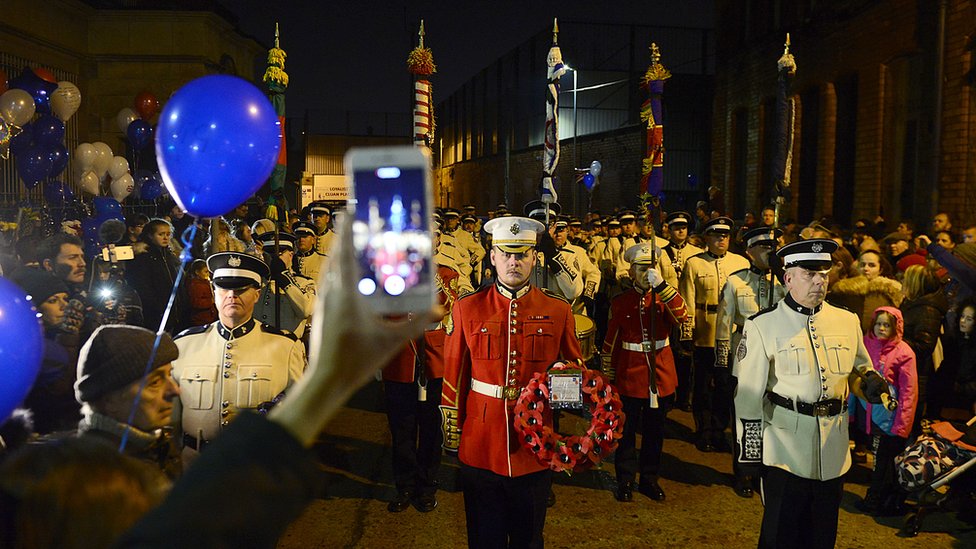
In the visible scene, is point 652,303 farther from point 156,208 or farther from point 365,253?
point 156,208

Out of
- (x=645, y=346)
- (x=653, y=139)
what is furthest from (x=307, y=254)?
(x=645, y=346)

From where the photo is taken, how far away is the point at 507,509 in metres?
4.16

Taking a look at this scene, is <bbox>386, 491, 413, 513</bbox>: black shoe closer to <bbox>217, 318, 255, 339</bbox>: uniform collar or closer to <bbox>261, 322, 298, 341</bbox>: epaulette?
<bbox>261, 322, 298, 341</bbox>: epaulette

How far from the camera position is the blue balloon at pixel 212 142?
379 centimetres

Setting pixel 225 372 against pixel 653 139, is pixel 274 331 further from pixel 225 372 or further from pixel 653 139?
pixel 653 139

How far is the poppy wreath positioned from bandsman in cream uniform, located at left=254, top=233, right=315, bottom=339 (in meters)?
3.45

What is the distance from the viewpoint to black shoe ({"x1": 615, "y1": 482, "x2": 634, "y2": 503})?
20.2 ft

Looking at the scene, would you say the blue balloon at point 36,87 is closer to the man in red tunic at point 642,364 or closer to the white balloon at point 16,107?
the white balloon at point 16,107

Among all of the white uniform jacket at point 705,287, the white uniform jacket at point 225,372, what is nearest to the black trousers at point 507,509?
the white uniform jacket at point 225,372

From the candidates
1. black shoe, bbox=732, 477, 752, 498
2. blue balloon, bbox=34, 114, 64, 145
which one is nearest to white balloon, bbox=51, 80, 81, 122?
blue balloon, bbox=34, 114, 64, 145

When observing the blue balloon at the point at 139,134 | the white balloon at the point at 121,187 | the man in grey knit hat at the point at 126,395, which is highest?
the blue balloon at the point at 139,134

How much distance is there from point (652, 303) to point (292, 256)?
13.3ft

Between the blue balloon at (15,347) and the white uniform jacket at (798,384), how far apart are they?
11.7ft

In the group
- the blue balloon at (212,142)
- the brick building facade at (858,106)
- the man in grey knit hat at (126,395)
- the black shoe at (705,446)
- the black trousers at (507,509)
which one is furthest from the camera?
the brick building facade at (858,106)
